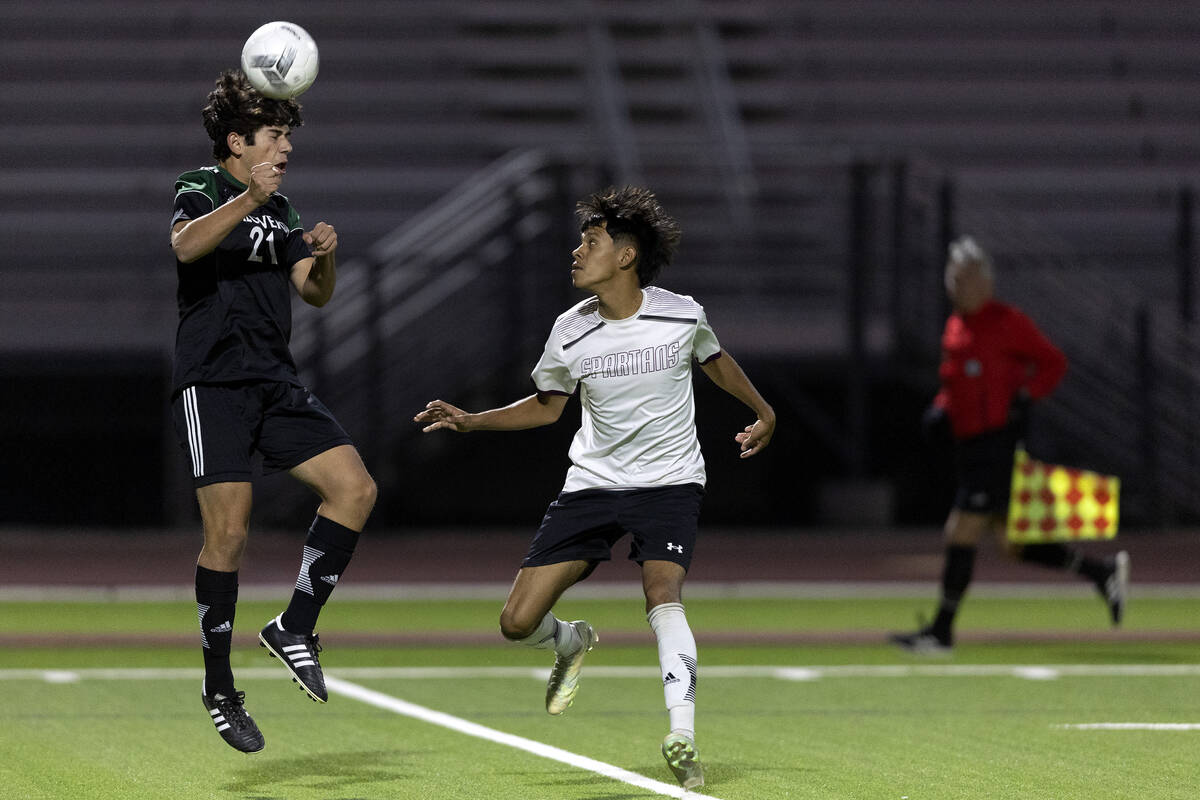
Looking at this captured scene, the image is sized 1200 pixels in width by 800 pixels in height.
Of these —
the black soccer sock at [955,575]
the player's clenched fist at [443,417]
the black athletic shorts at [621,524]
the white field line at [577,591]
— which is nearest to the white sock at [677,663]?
the black athletic shorts at [621,524]

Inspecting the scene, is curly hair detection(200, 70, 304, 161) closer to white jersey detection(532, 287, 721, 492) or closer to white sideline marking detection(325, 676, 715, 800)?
white jersey detection(532, 287, 721, 492)

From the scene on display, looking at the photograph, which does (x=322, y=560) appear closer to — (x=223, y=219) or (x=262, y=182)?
(x=223, y=219)

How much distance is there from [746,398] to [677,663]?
1036mm

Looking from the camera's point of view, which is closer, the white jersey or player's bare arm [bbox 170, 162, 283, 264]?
player's bare arm [bbox 170, 162, 283, 264]

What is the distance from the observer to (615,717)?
9.25 m

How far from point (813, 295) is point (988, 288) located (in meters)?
10.5

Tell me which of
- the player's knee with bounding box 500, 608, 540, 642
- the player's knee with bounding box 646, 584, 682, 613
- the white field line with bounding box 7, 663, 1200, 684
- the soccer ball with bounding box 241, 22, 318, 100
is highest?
the soccer ball with bounding box 241, 22, 318, 100

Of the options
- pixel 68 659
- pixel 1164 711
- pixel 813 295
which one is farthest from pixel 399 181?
pixel 1164 711

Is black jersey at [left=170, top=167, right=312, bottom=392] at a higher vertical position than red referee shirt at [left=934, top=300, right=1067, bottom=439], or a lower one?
higher

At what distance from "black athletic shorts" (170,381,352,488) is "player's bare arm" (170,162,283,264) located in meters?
0.58

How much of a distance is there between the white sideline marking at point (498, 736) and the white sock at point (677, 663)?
27 cm

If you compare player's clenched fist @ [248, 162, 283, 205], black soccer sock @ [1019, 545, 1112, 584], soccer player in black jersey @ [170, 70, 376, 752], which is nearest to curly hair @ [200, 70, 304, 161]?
Result: soccer player in black jersey @ [170, 70, 376, 752]

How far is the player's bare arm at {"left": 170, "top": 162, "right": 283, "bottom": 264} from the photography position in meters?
6.83

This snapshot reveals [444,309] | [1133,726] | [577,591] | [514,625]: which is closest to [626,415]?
[514,625]
